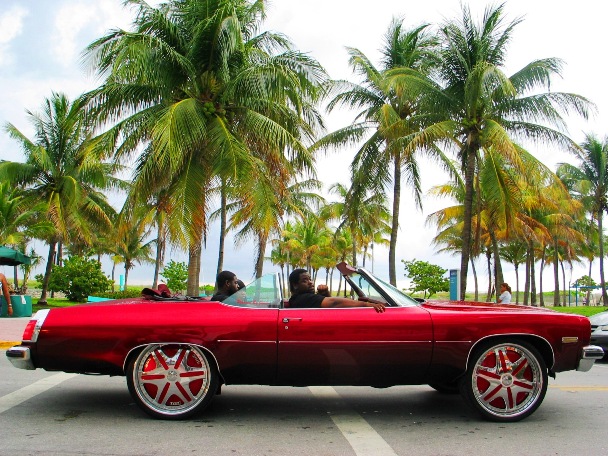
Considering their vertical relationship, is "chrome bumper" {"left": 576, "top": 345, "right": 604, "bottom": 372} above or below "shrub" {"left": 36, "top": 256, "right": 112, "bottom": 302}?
below

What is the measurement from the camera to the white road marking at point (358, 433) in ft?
15.3

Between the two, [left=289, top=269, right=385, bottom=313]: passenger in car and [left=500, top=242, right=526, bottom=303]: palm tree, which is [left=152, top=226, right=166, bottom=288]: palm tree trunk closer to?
[left=289, top=269, right=385, bottom=313]: passenger in car

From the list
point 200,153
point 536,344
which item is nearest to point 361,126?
point 200,153

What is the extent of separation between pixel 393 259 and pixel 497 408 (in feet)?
74.3

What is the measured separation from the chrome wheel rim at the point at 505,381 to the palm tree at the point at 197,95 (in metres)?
12.3

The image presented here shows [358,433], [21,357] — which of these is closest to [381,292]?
[358,433]

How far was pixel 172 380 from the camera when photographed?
5.45m

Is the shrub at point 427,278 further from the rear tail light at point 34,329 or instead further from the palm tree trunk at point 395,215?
the rear tail light at point 34,329

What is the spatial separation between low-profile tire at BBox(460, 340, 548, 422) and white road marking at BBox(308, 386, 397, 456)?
3.23 feet

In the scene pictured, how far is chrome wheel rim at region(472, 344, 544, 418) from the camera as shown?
5566 mm

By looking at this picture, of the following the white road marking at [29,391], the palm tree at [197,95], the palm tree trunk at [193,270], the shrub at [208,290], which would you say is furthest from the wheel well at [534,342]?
the shrub at [208,290]

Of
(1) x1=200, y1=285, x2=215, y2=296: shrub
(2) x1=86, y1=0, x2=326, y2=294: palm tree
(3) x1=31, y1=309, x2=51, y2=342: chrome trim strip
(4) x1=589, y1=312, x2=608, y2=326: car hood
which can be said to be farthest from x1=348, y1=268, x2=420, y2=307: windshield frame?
(1) x1=200, y1=285, x2=215, y2=296: shrub

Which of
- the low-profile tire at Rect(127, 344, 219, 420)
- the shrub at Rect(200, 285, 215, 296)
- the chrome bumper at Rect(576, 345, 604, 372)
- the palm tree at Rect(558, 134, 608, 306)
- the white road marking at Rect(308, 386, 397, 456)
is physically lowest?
the white road marking at Rect(308, 386, 397, 456)

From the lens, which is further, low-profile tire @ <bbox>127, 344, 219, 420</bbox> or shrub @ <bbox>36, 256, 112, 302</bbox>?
shrub @ <bbox>36, 256, 112, 302</bbox>
